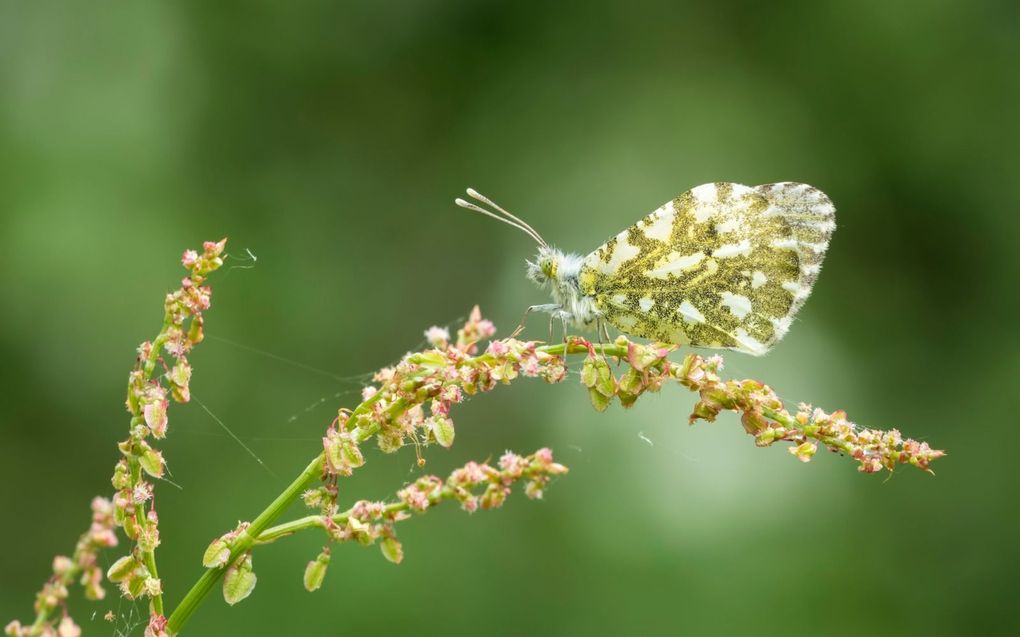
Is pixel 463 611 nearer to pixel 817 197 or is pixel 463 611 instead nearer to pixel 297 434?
pixel 297 434

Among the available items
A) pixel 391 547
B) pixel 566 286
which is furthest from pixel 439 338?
pixel 566 286

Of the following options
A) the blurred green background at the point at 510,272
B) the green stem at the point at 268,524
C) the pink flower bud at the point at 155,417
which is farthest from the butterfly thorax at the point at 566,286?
the blurred green background at the point at 510,272

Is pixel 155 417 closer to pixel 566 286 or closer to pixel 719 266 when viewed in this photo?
pixel 566 286

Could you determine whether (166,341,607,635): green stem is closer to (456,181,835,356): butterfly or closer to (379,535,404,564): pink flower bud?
(379,535,404,564): pink flower bud

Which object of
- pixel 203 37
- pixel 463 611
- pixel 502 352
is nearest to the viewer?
pixel 502 352

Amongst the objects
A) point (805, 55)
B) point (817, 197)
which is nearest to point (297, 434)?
point (817, 197)

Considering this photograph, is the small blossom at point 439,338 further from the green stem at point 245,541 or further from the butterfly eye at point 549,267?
the butterfly eye at point 549,267

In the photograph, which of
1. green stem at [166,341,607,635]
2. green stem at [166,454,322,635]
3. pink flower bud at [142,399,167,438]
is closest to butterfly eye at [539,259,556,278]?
green stem at [166,341,607,635]
